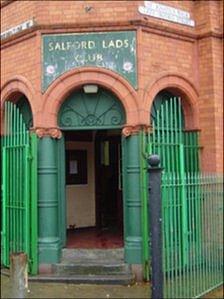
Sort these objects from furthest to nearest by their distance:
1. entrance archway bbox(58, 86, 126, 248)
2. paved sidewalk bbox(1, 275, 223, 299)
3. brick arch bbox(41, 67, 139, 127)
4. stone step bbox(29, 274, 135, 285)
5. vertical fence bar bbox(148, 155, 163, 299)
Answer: entrance archway bbox(58, 86, 126, 248), brick arch bbox(41, 67, 139, 127), stone step bbox(29, 274, 135, 285), paved sidewalk bbox(1, 275, 223, 299), vertical fence bar bbox(148, 155, 163, 299)

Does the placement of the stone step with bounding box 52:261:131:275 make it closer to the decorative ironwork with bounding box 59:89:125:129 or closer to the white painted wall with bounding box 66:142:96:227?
the decorative ironwork with bounding box 59:89:125:129

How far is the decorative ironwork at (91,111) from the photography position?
8.34m

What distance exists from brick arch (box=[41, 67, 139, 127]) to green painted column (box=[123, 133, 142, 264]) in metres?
0.43

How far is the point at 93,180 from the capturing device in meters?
11.6

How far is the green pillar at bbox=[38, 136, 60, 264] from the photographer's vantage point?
809 centimetres

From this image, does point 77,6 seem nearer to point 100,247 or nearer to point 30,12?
point 30,12

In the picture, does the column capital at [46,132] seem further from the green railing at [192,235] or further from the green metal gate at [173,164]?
the green railing at [192,235]

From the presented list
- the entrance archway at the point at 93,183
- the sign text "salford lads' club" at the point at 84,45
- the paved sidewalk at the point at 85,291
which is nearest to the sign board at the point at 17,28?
the sign text "salford lads' club" at the point at 84,45

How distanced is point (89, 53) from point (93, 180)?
412 cm

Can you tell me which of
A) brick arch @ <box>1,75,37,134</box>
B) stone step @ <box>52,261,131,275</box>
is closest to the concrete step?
stone step @ <box>52,261,131,275</box>

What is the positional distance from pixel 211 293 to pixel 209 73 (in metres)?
3.90

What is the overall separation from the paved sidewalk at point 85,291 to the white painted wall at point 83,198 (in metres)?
3.65

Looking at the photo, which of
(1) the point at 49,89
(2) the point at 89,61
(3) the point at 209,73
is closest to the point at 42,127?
(1) the point at 49,89

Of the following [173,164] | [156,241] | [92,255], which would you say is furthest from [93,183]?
[156,241]
